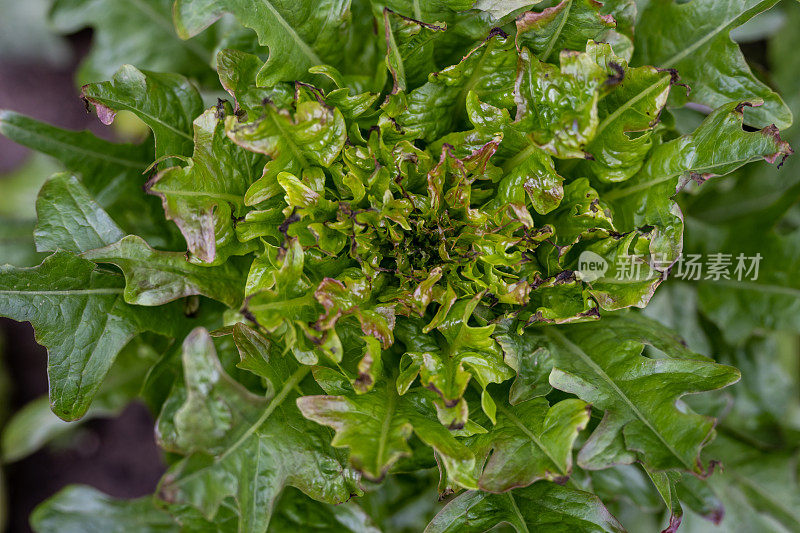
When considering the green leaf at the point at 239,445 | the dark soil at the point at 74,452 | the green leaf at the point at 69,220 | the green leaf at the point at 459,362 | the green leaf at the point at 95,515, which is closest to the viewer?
the green leaf at the point at 239,445

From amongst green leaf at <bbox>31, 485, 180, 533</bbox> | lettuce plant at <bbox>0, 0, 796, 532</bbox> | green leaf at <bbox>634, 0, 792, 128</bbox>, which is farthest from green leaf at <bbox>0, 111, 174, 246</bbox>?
green leaf at <bbox>634, 0, 792, 128</bbox>

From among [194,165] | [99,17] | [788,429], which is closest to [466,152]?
[194,165]

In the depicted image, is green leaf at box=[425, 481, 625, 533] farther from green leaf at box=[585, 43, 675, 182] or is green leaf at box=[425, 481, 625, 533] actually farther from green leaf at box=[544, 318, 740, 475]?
green leaf at box=[585, 43, 675, 182]

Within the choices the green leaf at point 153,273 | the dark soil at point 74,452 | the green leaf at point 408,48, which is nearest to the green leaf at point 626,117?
the green leaf at point 408,48

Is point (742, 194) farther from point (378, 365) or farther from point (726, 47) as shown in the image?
point (378, 365)

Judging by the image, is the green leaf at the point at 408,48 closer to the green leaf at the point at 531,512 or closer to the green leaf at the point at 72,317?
the green leaf at the point at 72,317
